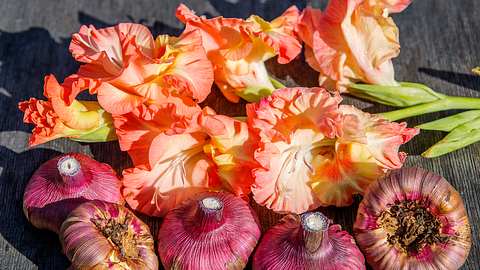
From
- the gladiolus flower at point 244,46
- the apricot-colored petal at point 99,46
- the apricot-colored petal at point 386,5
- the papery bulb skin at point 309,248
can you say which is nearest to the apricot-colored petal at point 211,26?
the gladiolus flower at point 244,46

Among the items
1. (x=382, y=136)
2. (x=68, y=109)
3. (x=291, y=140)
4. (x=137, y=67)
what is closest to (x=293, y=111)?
(x=291, y=140)

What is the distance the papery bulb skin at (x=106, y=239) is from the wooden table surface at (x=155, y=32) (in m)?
0.14

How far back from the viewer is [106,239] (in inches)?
41.0

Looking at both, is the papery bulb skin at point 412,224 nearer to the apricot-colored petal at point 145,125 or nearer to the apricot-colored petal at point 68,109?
the apricot-colored petal at point 145,125

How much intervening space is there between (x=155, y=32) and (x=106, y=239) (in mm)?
612

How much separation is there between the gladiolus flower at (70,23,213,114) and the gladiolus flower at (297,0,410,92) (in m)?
0.23

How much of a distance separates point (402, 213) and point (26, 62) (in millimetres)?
838

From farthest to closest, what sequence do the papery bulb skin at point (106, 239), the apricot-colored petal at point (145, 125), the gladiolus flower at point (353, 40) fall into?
the gladiolus flower at point (353, 40) → the apricot-colored petal at point (145, 125) → the papery bulb skin at point (106, 239)

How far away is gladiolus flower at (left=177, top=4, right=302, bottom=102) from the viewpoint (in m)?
1.19

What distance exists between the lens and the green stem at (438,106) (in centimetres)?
126

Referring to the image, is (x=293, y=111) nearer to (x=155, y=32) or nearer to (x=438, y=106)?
(x=438, y=106)

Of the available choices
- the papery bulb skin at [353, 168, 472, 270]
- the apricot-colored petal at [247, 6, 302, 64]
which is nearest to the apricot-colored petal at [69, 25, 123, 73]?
the apricot-colored petal at [247, 6, 302, 64]

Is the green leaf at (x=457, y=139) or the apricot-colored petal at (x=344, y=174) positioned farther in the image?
the green leaf at (x=457, y=139)

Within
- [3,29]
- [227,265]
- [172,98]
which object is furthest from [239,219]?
[3,29]
